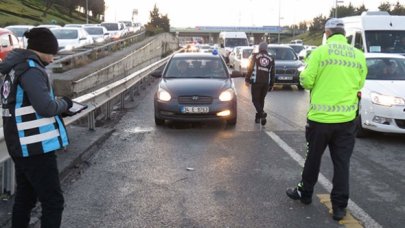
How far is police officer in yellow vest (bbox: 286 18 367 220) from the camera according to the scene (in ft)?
17.0

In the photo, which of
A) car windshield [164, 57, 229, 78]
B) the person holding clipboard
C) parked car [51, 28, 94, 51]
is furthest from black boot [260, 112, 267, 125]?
parked car [51, 28, 94, 51]

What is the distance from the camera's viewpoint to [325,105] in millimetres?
5223

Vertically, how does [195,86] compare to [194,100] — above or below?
above

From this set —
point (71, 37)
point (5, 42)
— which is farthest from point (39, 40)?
point (71, 37)

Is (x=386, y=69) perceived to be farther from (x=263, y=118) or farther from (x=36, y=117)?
(x=36, y=117)

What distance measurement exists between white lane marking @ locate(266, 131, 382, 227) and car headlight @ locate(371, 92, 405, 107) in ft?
5.76

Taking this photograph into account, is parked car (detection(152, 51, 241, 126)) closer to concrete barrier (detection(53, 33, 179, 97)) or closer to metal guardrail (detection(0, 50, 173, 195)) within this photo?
metal guardrail (detection(0, 50, 173, 195))

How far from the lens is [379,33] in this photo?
15.7m

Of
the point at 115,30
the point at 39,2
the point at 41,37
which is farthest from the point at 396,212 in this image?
the point at 39,2

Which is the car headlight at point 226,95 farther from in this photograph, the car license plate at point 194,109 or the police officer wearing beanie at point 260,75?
the police officer wearing beanie at point 260,75

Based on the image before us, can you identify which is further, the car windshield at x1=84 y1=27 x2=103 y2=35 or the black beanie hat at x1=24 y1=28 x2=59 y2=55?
the car windshield at x1=84 y1=27 x2=103 y2=35

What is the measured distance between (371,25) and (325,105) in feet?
37.6

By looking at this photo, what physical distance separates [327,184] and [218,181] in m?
1.34

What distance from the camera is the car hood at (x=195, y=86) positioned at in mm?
10484
